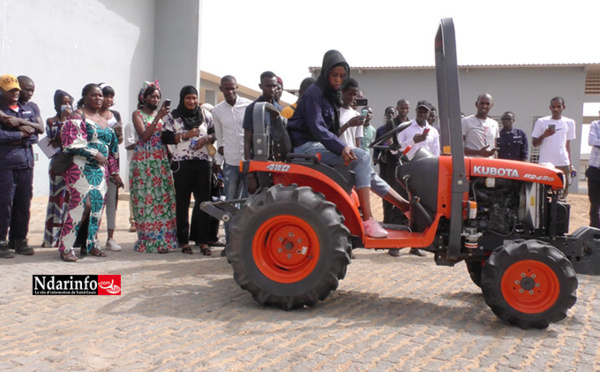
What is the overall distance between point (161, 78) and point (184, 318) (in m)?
13.6

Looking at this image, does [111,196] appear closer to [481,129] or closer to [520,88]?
[481,129]

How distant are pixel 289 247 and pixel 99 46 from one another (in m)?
12.1

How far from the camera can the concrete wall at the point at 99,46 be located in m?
12.1

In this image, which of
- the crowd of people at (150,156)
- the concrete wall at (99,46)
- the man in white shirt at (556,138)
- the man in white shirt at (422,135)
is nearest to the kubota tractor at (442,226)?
the crowd of people at (150,156)

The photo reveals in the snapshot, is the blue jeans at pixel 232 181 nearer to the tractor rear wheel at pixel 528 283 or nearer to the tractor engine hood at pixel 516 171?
the tractor engine hood at pixel 516 171

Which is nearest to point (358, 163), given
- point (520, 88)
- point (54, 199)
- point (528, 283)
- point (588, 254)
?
point (528, 283)

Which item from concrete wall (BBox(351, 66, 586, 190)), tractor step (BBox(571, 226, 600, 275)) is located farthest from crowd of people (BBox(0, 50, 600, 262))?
concrete wall (BBox(351, 66, 586, 190))

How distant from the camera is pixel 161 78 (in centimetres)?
1636

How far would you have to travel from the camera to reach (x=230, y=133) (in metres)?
6.77

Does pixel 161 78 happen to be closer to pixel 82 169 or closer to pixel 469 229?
pixel 82 169

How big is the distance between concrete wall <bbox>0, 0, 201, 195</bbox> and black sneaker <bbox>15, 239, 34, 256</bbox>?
6.55 meters

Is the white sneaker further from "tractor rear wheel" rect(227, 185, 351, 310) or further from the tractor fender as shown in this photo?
"tractor rear wheel" rect(227, 185, 351, 310)

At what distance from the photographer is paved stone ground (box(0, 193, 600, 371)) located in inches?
120

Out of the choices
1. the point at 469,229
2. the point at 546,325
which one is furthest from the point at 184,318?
the point at 546,325
